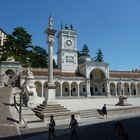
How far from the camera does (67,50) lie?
61750 mm

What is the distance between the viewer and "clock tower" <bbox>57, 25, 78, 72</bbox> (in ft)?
200

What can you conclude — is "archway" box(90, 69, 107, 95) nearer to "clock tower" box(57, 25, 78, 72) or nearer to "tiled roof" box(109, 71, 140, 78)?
"tiled roof" box(109, 71, 140, 78)

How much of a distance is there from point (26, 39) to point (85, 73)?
67.2 ft

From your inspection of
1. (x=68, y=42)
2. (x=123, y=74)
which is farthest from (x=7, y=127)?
(x=123, y=74)

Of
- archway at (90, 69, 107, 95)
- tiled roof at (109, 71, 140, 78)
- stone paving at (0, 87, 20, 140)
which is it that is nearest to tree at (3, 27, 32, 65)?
archway at (90, 69, 107, 95)

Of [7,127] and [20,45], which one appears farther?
[20,45]

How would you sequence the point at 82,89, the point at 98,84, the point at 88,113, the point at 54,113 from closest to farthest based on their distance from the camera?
the point at 54,113 < the point at 88,113 < the point at 82,89 < the point at 98,84

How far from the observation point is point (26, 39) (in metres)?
63.0

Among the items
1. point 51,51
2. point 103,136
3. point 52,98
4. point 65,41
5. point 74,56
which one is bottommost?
point 103,136

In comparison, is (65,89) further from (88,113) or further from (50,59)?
(50,59)

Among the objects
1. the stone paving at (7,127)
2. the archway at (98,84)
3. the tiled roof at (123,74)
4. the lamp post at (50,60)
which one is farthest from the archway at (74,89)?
the stone paving at (7,127)

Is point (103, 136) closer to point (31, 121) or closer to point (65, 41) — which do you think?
point (31, 121)

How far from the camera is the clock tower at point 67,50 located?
200 feet

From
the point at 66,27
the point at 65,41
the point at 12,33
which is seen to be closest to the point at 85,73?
the point at 65,41
